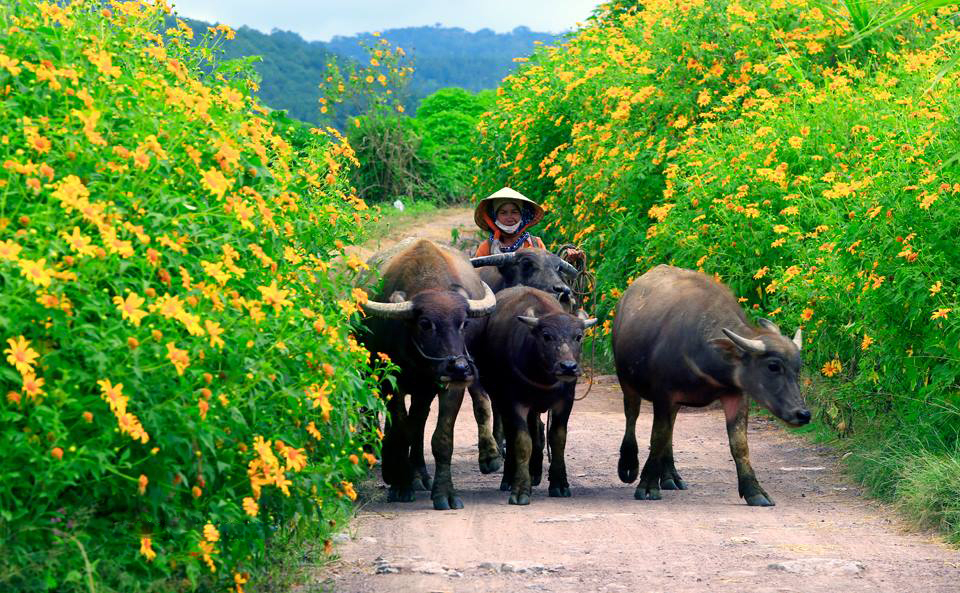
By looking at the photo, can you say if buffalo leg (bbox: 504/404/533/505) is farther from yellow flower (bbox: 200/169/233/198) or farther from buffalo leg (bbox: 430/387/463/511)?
yellow flower (bbox: 200/169/233/198)

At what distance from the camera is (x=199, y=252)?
16.7ft

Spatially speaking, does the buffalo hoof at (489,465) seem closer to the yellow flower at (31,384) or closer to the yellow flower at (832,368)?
the yellow flower at (832,368)

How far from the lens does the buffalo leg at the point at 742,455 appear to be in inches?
327

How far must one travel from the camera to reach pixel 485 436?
1001 cm

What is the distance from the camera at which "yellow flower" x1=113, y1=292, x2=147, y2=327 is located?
14.1 feet

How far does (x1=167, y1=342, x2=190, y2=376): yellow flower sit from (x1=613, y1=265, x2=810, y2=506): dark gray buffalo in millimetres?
4648

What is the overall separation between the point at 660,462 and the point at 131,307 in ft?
16.9

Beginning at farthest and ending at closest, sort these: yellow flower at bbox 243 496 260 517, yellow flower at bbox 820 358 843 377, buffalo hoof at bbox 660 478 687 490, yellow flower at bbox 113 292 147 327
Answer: yellow flower at bbox 820 358 843 377, buffalo hoof at bbox 660 478 687 490, yellow flower at bbox 243 496 260 517, yellow flower at bbox 113 292 147 327

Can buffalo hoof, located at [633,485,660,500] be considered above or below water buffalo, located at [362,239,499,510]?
below

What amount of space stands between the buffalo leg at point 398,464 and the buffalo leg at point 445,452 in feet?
0.96

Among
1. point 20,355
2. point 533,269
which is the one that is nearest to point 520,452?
point 533,269

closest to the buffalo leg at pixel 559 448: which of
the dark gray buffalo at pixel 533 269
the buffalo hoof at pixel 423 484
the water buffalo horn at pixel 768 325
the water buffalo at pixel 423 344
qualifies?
the water buffalo at pixel 423 344

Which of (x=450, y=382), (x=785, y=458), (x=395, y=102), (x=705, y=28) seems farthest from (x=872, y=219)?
(x=395, y=102)

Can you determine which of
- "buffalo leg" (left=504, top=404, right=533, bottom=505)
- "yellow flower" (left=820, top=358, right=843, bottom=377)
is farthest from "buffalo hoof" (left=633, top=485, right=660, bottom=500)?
"yellow flower" (left=820, top=358, right=843, bottom=377)
